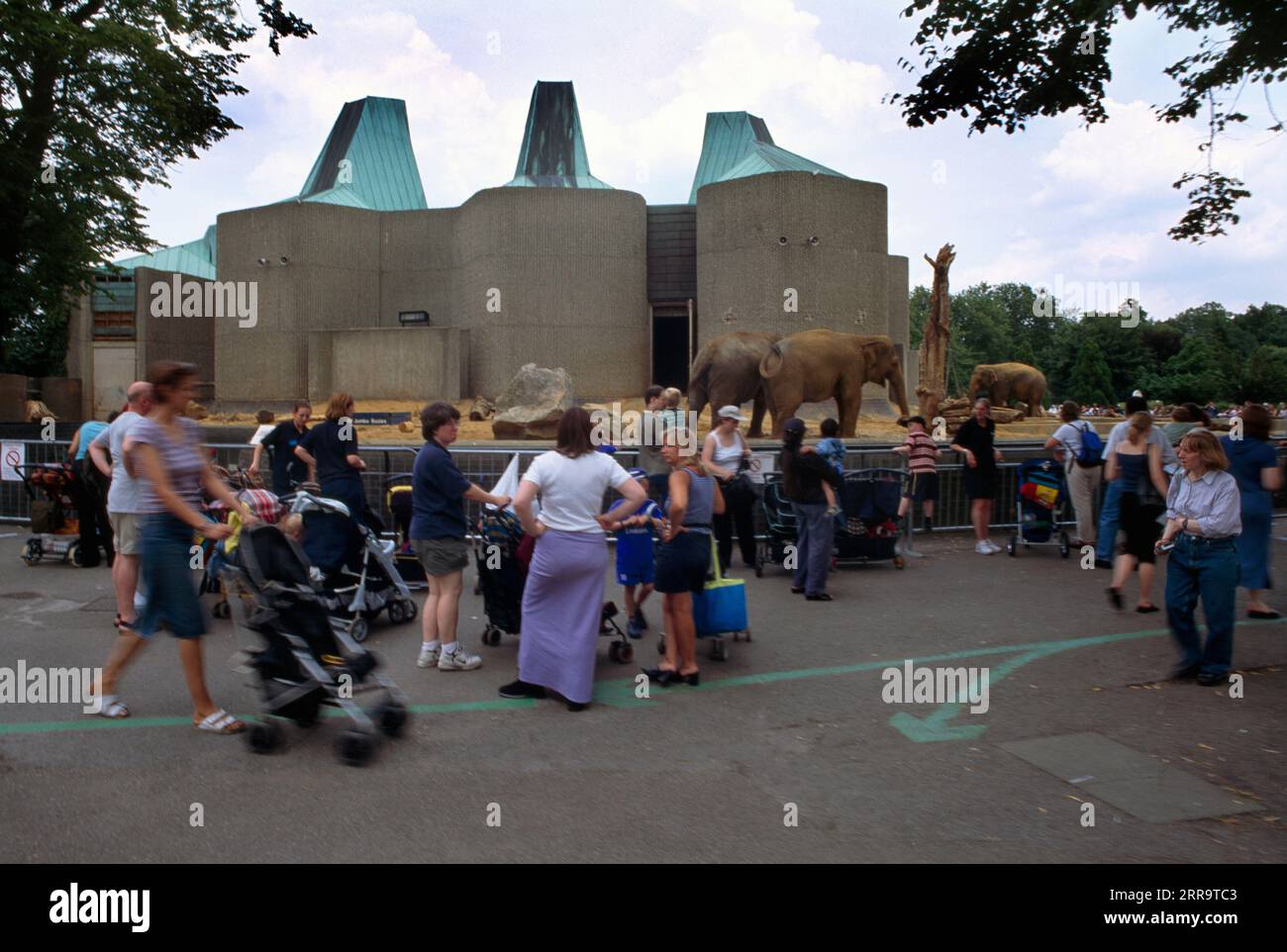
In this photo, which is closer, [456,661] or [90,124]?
[456,661]

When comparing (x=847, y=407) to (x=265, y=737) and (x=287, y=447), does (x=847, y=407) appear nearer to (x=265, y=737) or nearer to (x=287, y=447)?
(x=287, y=447)

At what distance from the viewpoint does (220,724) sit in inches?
230

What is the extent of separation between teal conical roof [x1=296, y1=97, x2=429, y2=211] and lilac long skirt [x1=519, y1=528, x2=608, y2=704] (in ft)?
106

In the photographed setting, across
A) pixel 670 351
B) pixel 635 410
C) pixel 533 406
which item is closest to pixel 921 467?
pixel 533 406

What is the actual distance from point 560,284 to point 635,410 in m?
4.93

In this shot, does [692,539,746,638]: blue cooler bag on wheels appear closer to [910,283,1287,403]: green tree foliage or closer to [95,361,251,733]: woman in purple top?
[95,361,251,733]: woman in purple top

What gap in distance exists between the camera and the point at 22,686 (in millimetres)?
6785

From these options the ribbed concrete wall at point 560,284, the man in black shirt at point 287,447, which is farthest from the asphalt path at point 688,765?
the ribbed concrete wall at point 560,284

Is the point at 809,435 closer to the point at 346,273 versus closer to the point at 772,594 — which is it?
the point at 772,594

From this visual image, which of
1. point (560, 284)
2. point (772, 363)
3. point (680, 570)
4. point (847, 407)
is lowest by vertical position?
point (680, 570)

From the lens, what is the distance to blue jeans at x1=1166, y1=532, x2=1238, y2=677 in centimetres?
693
